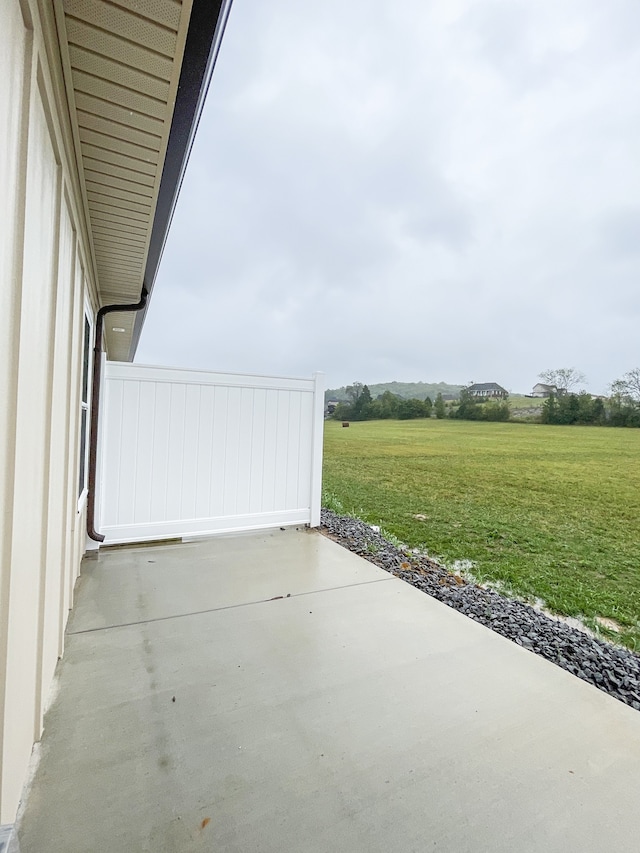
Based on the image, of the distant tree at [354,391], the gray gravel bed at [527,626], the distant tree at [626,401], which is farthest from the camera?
the distant tree at [354,391]

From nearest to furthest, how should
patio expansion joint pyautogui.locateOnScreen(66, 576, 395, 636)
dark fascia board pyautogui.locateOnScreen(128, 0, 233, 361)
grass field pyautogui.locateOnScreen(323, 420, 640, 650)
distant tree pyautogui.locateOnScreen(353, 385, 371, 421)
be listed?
1. dark fascia board pyautogui.locateOnScreen(128, 0, 233, 361)
2. patio expansion joint pyautogui.locateOnScreen(66, 576, 395, 636)
3. grass field pyautogui.locateOnScreen(323, 420, 640, 650)
4. distant tree pyautogui.locateOnScreen(353, 385, 371, 421)

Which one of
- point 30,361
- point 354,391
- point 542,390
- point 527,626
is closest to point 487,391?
point 542,390

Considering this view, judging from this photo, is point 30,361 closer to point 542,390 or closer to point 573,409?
point 573,409

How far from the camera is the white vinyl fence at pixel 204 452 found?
3.80m

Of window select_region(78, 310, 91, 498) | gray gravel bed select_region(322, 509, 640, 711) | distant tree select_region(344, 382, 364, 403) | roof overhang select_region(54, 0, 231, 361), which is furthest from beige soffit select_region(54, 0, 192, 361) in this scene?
distant tree select_region(344, 382, 364, 403)

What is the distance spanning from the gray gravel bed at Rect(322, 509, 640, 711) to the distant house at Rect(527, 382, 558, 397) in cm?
1067

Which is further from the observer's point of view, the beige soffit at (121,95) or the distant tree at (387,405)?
the distant tree at (387,405)

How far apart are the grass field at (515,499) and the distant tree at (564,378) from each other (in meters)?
1.34

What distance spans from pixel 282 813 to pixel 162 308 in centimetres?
2250

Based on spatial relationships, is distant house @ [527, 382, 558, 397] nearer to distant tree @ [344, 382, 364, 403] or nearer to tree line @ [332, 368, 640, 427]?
tree line @ [332, 368, 640, 427]

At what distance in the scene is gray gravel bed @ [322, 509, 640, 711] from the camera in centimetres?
202

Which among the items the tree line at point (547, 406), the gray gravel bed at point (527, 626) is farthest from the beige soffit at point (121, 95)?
the tree line at point (547, 406)

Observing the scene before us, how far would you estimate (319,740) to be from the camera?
1.58 m

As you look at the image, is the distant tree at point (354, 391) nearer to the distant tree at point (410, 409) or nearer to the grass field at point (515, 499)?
the grass field at point (515, 499)
